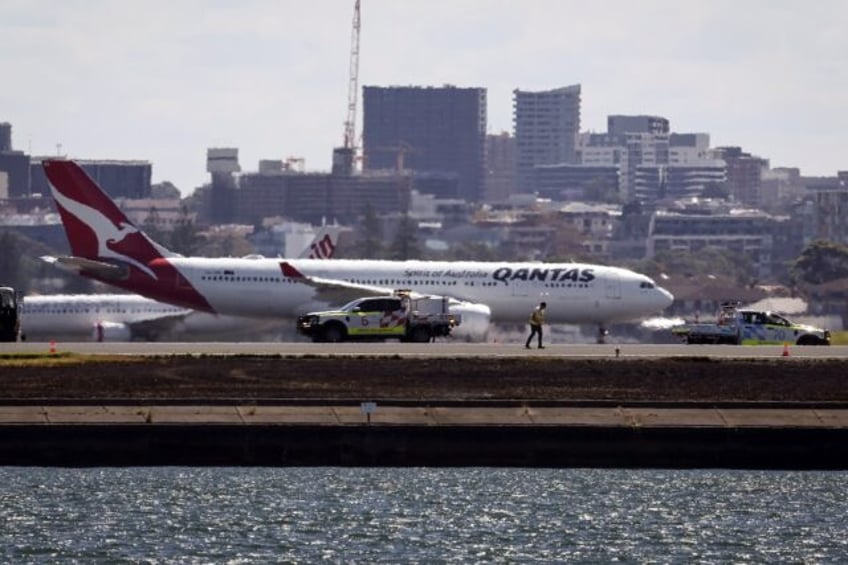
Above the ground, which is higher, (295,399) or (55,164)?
(55,164)

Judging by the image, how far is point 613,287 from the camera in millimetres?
93438

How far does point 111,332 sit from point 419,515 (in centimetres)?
6562

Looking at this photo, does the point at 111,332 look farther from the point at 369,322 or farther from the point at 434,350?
the point at 434,350

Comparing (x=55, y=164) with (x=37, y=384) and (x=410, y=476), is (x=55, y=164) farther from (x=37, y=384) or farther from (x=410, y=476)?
(x=410, y=476)

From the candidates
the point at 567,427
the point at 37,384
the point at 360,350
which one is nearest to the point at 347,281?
Answer: the point at 360,350

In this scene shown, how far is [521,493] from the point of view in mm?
50781

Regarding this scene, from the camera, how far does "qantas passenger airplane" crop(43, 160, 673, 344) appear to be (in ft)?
304

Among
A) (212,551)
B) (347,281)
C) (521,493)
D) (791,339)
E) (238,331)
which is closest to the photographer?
(212,551)

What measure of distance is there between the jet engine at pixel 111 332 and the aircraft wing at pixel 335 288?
1966 centimetres

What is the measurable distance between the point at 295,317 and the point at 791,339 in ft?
72.4

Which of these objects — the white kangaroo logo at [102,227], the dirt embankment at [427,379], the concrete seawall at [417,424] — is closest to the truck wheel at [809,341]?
the dirt embankment at [427,379]

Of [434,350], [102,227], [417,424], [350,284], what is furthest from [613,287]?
[417,424]

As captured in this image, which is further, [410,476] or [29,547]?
[410,476]

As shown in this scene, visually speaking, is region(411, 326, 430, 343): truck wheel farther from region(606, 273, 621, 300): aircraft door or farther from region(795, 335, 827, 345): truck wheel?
region(606, 273, 621, 300): aircraft door
